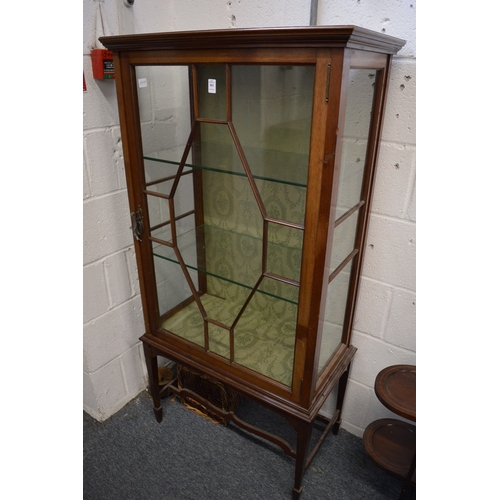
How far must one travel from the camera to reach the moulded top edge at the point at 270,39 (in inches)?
28.4

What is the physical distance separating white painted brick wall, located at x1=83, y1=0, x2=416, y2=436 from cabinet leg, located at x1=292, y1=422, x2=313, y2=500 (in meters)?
0.36

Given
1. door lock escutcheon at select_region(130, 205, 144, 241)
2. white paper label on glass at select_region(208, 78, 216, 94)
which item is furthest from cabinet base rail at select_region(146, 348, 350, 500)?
white paper label on glass at select_region(208, 78, 216, 94)

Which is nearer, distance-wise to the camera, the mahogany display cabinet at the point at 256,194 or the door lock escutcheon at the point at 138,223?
the mahogany display cabinet at the point at 256,194

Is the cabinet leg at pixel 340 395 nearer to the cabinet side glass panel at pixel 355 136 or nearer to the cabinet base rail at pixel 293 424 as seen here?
the cabinet base rail at pixel 293 424

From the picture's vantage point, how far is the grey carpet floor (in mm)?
1350

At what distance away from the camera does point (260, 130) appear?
1.05m

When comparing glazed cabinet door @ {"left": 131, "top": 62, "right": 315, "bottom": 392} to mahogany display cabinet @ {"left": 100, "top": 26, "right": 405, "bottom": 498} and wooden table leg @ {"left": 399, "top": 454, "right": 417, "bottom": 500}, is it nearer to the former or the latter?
mahogany display cabinet @ {"left": 100, "top": 26, "right": 405, "bottom": 498}

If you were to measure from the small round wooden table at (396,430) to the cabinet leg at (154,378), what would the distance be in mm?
815

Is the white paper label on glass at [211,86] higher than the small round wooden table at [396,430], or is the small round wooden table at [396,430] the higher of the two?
the white paper label on glass at [211,86]

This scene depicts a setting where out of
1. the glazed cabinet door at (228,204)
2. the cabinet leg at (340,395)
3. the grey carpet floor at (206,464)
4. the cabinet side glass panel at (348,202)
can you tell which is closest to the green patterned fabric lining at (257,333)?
the glazed cabinet door at (228,204)

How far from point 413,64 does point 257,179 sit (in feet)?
1.63

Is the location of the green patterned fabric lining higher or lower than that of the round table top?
higher

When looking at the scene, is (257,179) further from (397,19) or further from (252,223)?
(397,19)

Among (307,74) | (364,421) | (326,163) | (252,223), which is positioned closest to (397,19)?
(307,74)
